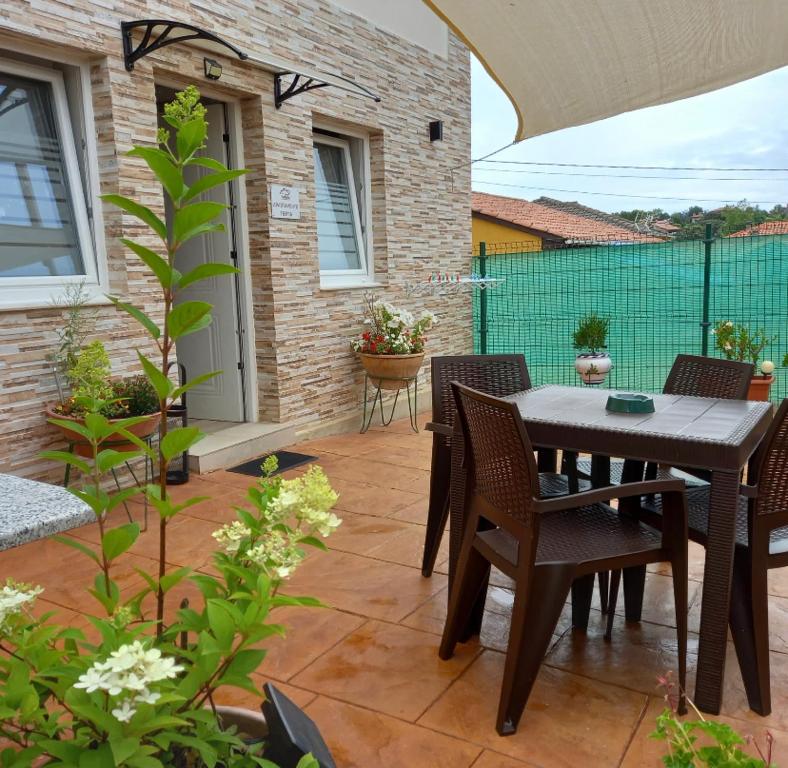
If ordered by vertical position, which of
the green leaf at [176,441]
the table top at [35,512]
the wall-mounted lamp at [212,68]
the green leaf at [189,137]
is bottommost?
the table top at [35,512]

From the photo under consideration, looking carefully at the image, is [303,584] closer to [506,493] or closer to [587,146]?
[506,493]

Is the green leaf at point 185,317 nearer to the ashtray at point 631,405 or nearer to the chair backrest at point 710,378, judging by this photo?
the ashtray at point 631,405

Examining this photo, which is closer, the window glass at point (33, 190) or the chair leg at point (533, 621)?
the chair leg at point (533, 621)

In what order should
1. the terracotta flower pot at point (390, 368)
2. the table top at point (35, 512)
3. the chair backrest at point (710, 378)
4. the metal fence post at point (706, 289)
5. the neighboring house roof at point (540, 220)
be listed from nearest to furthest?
the table top at point (35, 512) → the chair backrest at point (710, 378) → the terracotta flower pot at point (390, 368) → the metal fence post at point (706, 289) → the neighboring house roof at point (540, 220)

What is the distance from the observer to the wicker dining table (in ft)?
7.11

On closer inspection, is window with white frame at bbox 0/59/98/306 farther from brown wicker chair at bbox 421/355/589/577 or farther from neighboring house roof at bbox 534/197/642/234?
neighboring house roof at bbox 534/197/642/234

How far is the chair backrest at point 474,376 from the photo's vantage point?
320cm

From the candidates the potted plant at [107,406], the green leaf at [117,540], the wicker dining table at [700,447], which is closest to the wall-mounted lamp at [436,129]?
the potted plant at [107,406]

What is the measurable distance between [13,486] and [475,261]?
24.9ft

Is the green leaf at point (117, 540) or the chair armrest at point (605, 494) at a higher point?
the green leaf at point (117, 540)

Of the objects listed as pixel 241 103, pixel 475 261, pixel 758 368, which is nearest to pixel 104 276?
pixel 241 103

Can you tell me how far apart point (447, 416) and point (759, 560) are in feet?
4.37

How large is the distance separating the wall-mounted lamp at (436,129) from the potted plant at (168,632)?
253 inches

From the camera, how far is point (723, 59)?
2301 mm
